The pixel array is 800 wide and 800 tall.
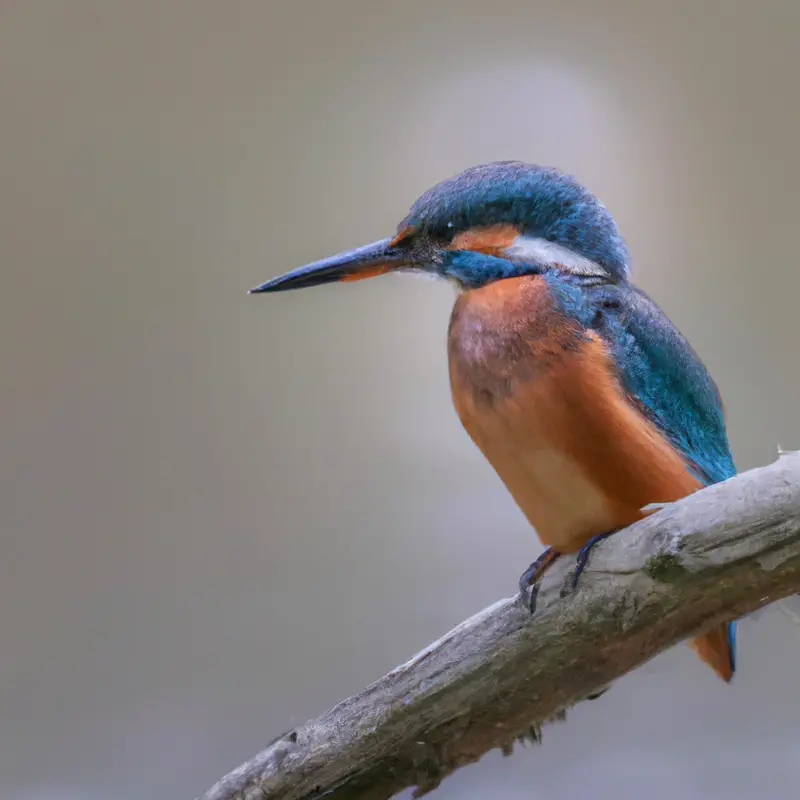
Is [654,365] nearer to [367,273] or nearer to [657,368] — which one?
[657,368]

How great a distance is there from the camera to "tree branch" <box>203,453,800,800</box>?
603mm

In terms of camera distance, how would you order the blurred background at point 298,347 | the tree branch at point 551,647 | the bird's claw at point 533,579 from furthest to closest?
the blurred background at point 298,347 → the bird's claw at point 533,579 → the tree branch at point 551,647

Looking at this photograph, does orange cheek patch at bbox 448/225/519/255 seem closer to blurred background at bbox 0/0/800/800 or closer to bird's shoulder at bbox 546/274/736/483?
bird's shoulder at bbox 546/274/736/483

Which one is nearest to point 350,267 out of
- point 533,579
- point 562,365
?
point 562,365

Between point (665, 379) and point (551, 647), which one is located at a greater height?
point (665, 379)

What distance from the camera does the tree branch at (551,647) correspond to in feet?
1.98

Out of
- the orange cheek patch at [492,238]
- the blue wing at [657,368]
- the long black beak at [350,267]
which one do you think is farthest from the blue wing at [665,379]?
the long black beak at [350,267]

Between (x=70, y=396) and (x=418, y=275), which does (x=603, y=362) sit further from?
(x=70, y=396)

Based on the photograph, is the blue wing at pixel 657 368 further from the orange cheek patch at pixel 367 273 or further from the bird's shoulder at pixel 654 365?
the orange cheek patch at pixel 367 273

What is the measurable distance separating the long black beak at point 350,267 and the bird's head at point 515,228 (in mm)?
49

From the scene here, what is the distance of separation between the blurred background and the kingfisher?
30 centimetres

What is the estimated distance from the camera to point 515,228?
31.4 inches

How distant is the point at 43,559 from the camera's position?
48.7 inches

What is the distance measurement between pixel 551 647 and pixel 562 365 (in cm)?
26
